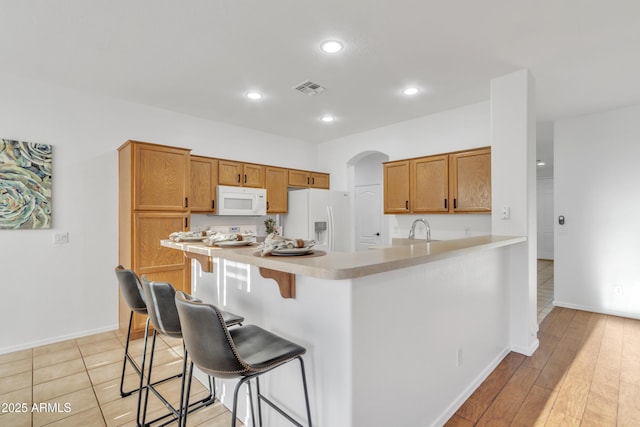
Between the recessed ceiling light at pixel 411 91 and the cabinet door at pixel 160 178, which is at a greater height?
the recessed ceiling light at pixel 411 91

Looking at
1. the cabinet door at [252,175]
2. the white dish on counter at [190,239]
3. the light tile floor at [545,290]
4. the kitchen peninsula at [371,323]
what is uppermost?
the cabinet door at [252,175]

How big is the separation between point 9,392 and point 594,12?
192 inches

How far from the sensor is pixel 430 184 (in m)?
3.93

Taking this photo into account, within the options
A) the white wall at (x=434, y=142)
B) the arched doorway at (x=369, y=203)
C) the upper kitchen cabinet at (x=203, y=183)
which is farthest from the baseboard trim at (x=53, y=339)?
the arched doorway at (x=369, y=203)

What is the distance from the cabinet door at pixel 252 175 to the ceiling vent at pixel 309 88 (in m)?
1.56

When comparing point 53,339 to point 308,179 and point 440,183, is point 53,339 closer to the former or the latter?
point 308,179

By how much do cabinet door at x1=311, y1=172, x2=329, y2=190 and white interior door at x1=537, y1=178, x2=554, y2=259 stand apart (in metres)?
6.43

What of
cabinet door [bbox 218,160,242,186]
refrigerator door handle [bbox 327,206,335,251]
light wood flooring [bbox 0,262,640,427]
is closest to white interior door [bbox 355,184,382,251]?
refrigerator door handle [bbox 327,206,335,251]

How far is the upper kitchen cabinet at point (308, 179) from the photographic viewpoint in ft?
16.7

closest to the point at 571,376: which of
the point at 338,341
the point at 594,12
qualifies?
the point at 338,341

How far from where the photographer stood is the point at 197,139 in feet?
13.9

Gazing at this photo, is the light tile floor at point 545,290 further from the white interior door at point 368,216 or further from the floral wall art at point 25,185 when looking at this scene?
the floral wall art at point 25,185

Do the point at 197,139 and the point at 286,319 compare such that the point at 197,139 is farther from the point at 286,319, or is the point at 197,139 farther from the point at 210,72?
the point at 286,319

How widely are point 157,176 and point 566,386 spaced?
408cm
